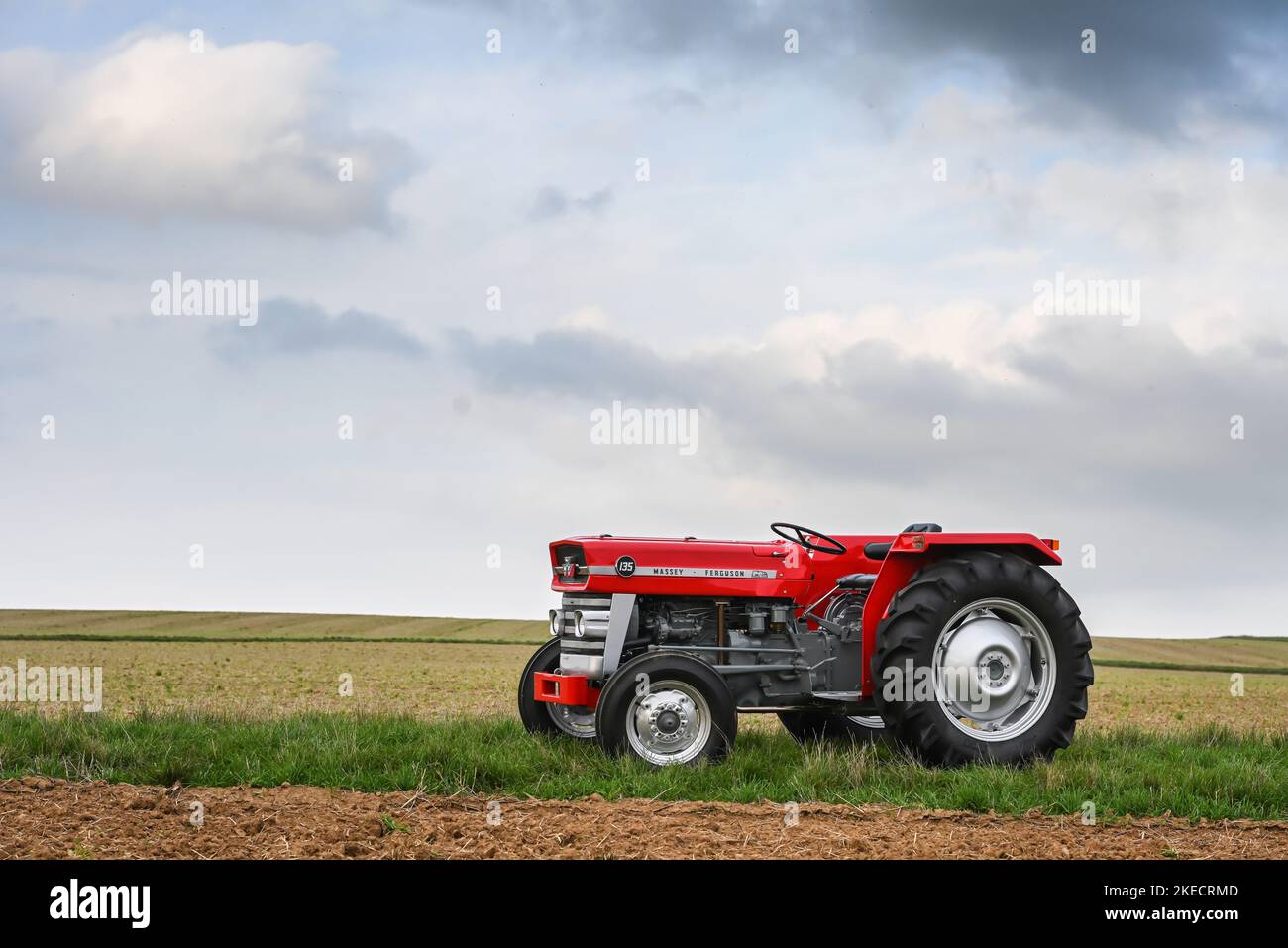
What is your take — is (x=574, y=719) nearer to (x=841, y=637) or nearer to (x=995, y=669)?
(x=841, y=637)

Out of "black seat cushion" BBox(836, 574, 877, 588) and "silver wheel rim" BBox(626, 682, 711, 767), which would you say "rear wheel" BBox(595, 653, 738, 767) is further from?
"black seat cushion" BBox(836, 574, 877, 588)

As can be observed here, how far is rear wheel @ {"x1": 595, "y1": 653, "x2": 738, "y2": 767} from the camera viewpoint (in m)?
8.61

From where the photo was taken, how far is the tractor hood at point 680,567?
9.33 metres

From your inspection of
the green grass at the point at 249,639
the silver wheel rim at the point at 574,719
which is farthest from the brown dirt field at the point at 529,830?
the green grass at the point at 249,639

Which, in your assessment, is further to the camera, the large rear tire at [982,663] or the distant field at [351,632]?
the distant field at [351,632]

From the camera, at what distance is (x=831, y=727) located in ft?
35.8

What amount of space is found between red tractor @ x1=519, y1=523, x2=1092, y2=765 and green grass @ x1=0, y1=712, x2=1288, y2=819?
394 millimetres

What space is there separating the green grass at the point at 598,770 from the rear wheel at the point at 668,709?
233mm

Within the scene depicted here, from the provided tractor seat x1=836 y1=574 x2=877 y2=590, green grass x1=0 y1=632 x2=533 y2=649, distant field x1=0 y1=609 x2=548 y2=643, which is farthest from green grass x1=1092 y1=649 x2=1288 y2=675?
tractor seat x1=836 y1=574 x2=877 y2=590

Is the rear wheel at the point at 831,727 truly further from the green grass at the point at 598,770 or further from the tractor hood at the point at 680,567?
the tractor hood at the point at 680,567

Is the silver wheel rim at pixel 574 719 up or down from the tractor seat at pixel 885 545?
down
